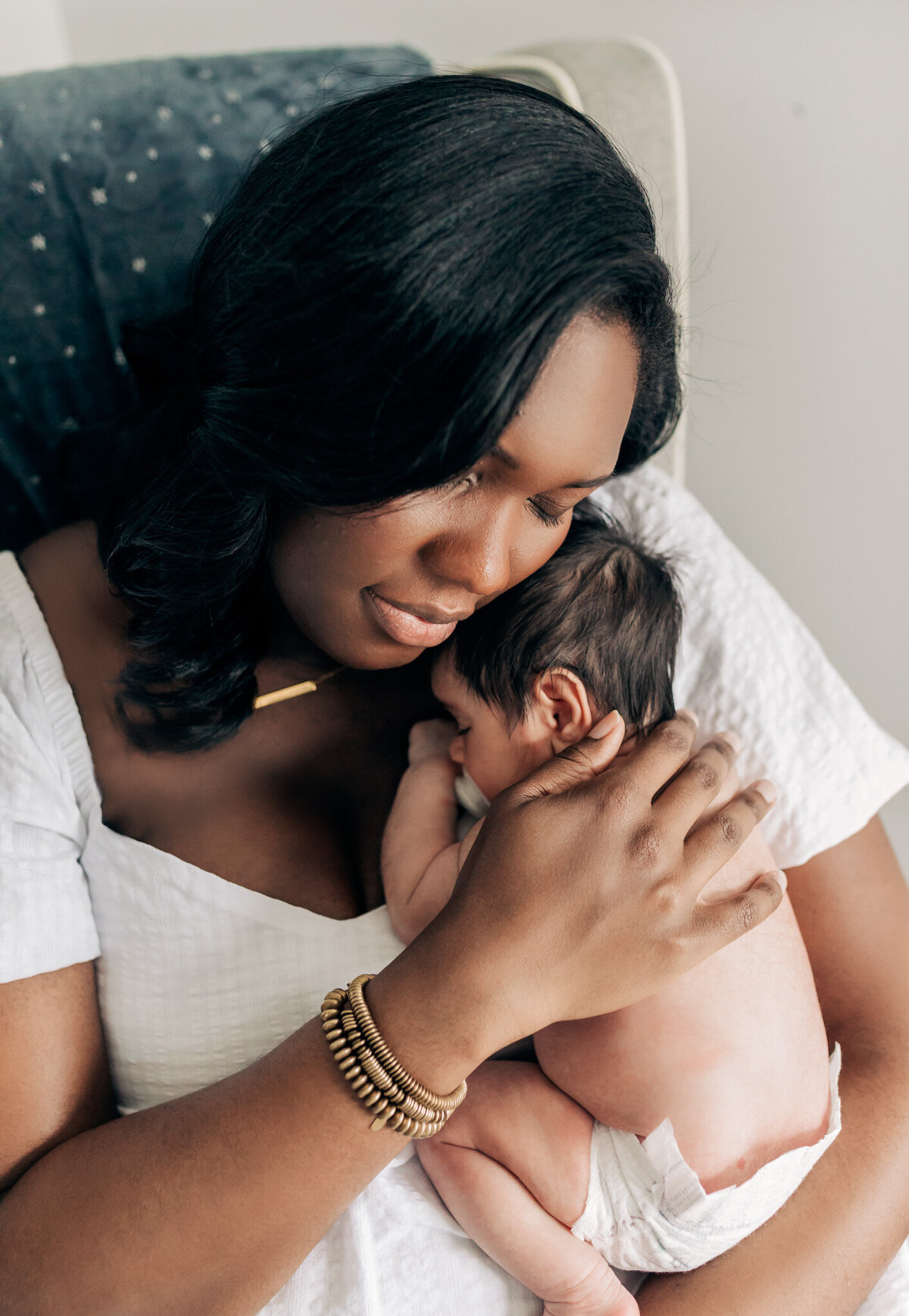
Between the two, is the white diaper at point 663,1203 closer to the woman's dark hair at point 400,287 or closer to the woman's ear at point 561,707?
the woman's ear at point 561,707

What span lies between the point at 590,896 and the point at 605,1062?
0.62ft

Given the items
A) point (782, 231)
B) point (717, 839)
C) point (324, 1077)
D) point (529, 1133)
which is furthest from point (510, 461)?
point (782, 231)

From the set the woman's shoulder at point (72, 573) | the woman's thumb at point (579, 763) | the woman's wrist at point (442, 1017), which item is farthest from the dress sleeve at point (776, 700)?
the woman's shoulder at point (72, 573)

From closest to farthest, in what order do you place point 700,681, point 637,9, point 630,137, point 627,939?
point 627,939 → point 700,681 → point 630,137 → point 637,9

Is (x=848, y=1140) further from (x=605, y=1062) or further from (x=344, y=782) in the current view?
(x=344, y=782)

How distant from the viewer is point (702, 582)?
3.74 feet

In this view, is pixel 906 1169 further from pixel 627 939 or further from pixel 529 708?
pixel 529 708

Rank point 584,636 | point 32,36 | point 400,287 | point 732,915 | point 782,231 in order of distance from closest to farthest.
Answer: point 400,287 → point 732,915 → point 584,636 → point 782,231 → point 32,36

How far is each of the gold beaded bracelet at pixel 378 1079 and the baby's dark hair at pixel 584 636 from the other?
33cm

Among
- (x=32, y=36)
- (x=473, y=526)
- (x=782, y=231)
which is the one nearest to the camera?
(x=473, y=526)

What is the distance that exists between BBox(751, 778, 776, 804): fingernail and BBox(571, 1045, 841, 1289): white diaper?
0.33 m

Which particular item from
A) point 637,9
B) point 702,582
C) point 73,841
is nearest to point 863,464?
point 702,582

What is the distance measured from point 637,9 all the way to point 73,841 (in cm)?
141

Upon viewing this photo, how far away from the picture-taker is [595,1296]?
2.73 ft
